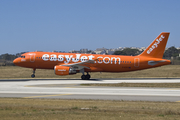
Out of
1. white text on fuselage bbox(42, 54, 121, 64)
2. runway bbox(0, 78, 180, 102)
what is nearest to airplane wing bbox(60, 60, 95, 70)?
white text on fuselage bbox(42, 54, 121, 64)

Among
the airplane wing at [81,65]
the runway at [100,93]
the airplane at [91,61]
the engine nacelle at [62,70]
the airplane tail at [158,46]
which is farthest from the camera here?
the airplane tail at [158,46]


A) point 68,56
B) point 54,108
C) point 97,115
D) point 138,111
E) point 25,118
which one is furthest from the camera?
point 68,56

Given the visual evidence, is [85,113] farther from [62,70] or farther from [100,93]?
[62,70]

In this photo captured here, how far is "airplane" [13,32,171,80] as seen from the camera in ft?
126

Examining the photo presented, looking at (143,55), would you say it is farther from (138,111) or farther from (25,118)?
(25,118)

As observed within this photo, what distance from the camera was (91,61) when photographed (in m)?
38.0

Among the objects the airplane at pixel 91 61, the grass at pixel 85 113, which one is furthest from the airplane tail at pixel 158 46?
the grass at pixel 85 113

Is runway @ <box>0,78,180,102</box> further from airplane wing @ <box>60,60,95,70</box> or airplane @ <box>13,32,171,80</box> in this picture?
airplane @ <box>13,32,171,80</box>

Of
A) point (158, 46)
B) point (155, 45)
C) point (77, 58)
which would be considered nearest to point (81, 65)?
point (77, 58)

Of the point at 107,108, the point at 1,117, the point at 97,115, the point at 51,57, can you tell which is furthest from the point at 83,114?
the point at 51,57

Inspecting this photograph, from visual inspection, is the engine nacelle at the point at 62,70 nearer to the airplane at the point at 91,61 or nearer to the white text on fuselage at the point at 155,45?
the airplane at the point at 91,61

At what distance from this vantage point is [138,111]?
13.5 meters

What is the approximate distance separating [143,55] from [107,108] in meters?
28.1

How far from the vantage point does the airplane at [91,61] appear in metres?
38.5
